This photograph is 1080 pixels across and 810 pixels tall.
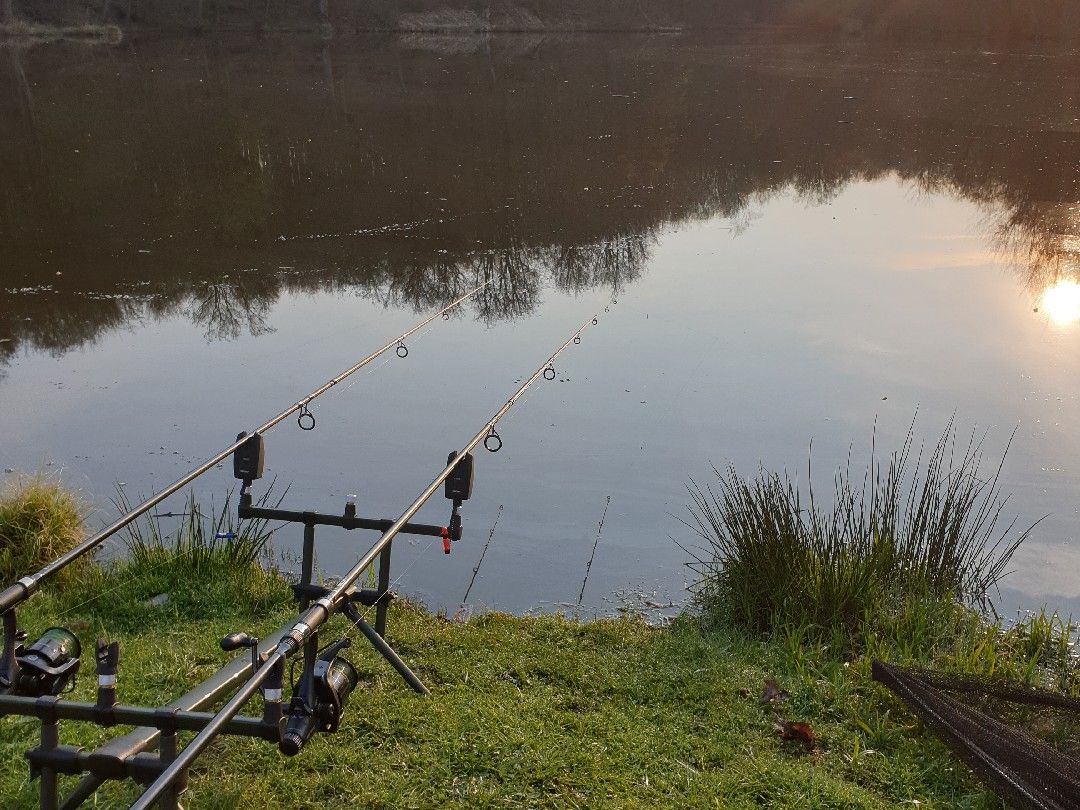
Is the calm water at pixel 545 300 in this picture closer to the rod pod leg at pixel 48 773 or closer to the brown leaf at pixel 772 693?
the brown leaf at pixel 772 693

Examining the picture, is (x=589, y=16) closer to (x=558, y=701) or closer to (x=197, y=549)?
(x=197, y=549)

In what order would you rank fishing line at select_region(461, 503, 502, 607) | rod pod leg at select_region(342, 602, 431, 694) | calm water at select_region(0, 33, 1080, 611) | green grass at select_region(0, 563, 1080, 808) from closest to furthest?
green grass at select_region(0, 563, 1080, 808) < rod pod leg at select_region(342, 602, 431, 694) < fishing line at select_region(461, 503, 502, 607) < calm water at select_region(0, 33, 1080, 611)

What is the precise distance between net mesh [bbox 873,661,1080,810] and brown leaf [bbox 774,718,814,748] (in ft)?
1.14

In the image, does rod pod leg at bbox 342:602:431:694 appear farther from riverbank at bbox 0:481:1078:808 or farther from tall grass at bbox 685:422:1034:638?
tall grass at bbox 685:422:1034:638

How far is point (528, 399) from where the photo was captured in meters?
7.85

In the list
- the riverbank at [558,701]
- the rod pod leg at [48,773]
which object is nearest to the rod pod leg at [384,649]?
the riverbank at [558,701]

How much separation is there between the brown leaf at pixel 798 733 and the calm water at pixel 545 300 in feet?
5.32

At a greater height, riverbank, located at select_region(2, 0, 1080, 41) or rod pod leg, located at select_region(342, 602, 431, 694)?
riverbank, located at select_region(2, 0, 1080, 41)

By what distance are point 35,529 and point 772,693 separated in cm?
349

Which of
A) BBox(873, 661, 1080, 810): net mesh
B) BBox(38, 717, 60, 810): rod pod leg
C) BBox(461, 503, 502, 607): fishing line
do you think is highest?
BBox(38, 717, 60, 810): rod pod leg

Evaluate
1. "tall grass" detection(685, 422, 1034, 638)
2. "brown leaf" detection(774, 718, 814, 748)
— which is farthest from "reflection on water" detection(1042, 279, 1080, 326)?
"brown leaf" detection(774, 718, 814, 748)

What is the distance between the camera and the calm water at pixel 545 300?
21.6 ft

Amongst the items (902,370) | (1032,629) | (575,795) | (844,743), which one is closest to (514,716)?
(575,795)

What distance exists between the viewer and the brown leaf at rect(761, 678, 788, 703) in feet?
13.4
